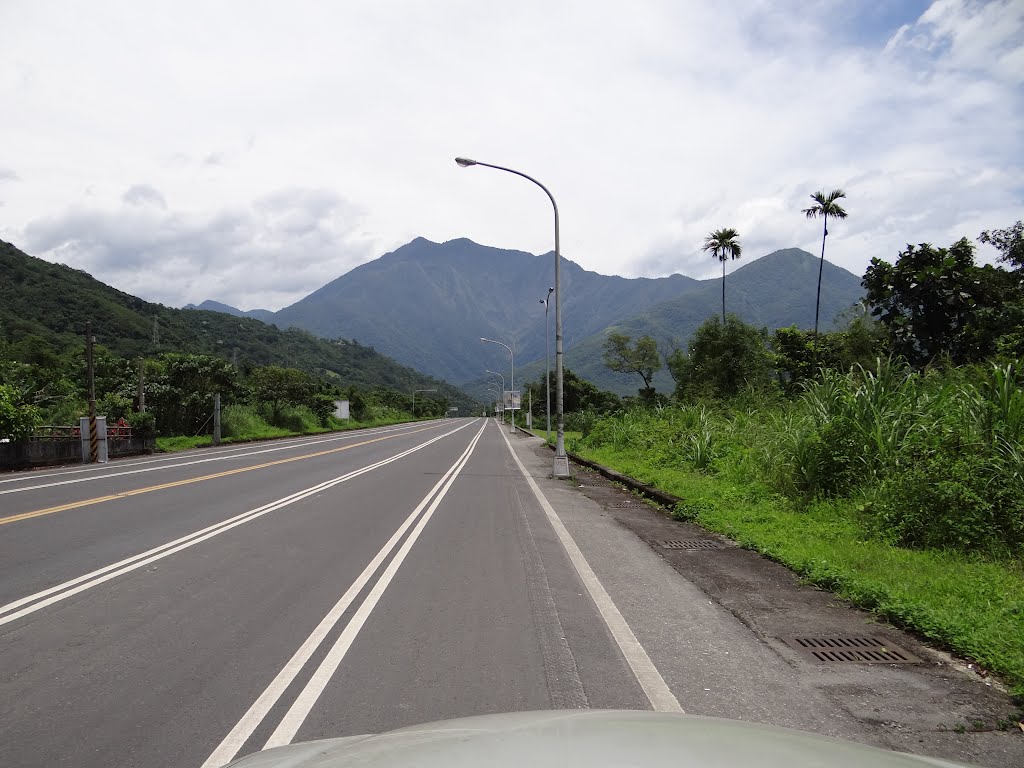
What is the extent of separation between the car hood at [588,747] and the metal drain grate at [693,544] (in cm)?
676

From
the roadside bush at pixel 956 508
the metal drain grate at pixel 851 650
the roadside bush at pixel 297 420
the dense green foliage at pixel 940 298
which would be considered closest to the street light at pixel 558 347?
the roadside bush at pixel 956 508

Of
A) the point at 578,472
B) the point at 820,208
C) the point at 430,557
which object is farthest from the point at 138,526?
the point at 820,208

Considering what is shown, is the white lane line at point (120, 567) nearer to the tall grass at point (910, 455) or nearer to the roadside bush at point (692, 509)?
the roadside bush at point (692, 509)

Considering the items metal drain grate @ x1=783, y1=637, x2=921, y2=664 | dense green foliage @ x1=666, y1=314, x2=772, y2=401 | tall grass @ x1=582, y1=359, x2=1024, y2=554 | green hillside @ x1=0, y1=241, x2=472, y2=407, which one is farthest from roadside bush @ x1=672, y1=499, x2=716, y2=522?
green hillside @ x1=0, y1=241, x2=472, y2=407

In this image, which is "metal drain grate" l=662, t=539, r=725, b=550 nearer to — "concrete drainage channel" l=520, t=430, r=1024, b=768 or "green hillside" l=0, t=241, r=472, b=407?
"concrete drainage channel" l=520, t=430, r=1024, b=768

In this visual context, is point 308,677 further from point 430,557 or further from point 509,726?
point 430,557

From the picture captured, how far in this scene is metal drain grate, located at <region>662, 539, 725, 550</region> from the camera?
→ 9141 mm

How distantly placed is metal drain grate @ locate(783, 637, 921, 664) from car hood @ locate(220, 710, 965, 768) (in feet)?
9.12

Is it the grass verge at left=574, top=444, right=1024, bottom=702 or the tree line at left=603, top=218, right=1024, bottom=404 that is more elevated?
the tree line at left=603, top=218, right=1024, bottom=404

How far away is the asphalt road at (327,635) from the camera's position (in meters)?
3.71

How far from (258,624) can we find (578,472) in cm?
1736

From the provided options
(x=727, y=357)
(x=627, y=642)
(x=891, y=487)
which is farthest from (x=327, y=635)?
(x=727, y=357)

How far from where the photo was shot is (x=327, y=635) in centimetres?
511

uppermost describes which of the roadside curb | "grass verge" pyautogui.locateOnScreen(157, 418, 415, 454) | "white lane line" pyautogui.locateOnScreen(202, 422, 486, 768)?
"white lane line" pyautogui.locateOnScreen(202, 422, 486, 768)
